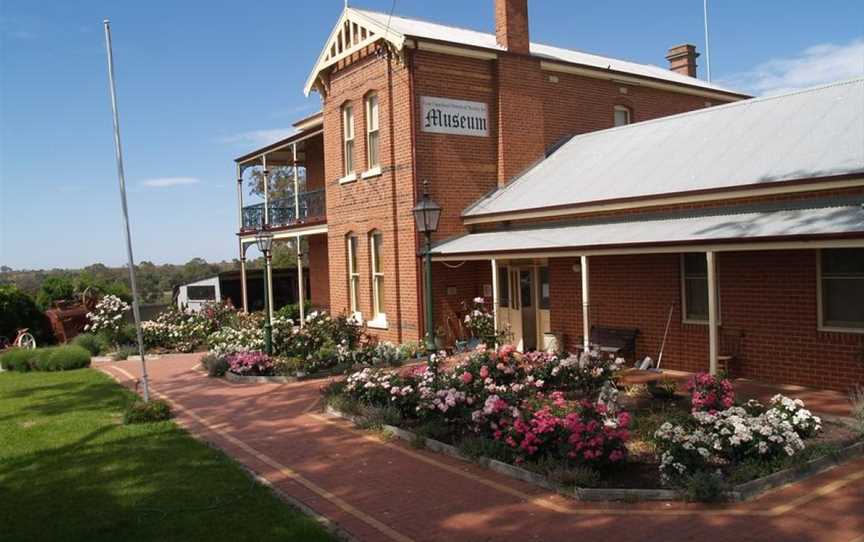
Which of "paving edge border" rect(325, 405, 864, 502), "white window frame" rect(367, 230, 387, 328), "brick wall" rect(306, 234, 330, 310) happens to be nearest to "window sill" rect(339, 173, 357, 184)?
"white window frame" rect(367, 230, 387, 328)

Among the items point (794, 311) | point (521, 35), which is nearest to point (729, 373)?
point (794, 311)

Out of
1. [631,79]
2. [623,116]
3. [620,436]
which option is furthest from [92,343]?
[620,436]

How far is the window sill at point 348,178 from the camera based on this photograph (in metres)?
18.8

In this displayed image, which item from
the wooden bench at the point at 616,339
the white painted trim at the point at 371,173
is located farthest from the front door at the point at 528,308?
the white painted trim at the point at 371,173

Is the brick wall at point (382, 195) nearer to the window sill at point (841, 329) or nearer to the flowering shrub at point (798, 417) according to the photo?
the window sill at point (841, 329)

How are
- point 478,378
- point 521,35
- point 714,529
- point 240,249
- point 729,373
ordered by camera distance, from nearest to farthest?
point 714,529 < point 478,378 < point 729,373 < point 521,35 < point 240,249

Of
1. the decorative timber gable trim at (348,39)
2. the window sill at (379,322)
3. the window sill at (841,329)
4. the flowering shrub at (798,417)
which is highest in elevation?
the decorative timber gable trim at (348,39)

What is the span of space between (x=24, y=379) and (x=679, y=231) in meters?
14.5

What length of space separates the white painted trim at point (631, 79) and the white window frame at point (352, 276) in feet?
21.7

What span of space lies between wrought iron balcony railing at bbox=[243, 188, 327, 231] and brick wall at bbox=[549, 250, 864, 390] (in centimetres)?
992

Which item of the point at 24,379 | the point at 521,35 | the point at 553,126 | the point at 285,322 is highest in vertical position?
the point at 521,35

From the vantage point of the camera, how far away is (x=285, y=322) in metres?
17.0

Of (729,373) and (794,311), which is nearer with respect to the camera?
(794,311)

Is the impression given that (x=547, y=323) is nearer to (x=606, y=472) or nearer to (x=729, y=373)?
(x=729, y=373)
